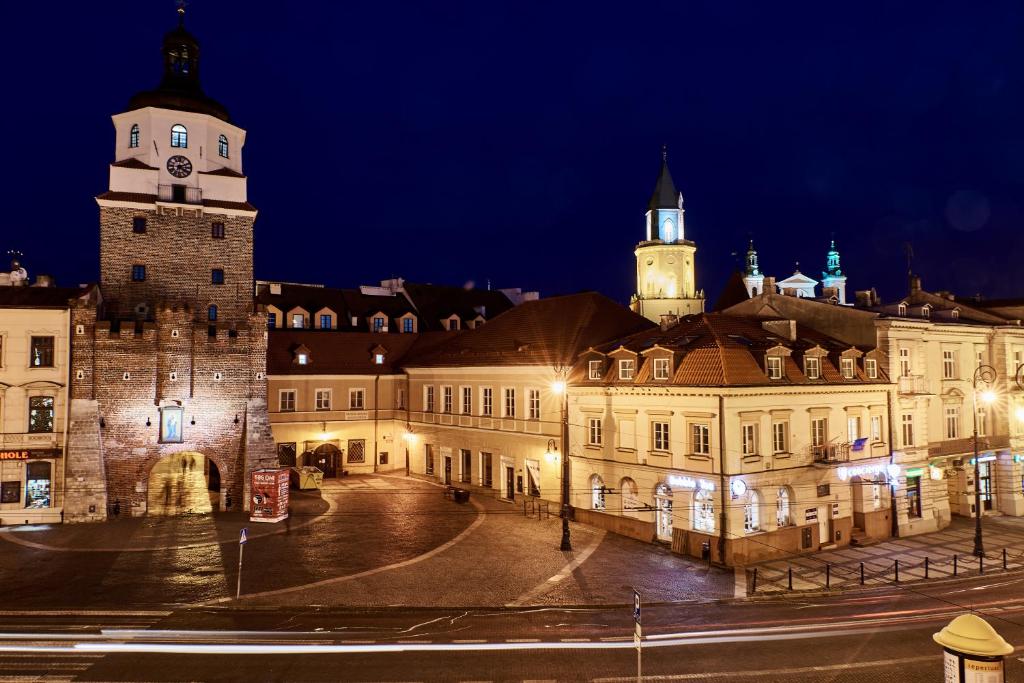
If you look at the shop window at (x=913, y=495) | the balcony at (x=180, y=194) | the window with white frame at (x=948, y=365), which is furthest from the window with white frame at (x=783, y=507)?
the balcony at (x=180, y=194)

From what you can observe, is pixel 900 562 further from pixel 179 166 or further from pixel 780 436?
pixel 179 166

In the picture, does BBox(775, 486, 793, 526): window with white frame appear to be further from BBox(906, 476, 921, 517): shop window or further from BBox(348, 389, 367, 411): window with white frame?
BBox(348, 389, 367, 411): window with white frame

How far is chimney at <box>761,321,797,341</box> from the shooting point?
3712 cm

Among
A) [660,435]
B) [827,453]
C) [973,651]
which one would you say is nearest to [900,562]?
[827,453]

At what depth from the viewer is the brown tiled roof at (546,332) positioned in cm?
4253

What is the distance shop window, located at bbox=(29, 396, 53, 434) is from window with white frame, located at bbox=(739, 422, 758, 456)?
37.3 meters

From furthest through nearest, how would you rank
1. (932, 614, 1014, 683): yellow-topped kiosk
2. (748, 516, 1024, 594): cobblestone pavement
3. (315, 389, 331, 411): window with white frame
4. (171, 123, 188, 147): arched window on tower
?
(315, 389, 331, 411): window with white frame, (171, 123, 188, 147): arched window on tower, (748, 516, 1024, 594): cobblestone pavement, (932, 614, 1014, 683): yellow-topped kiosk

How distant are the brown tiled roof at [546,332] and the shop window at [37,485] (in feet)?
80.5

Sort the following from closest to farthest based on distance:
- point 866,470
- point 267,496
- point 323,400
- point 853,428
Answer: point 853,428 < point 866,470 < point 267,496 < point 323,400

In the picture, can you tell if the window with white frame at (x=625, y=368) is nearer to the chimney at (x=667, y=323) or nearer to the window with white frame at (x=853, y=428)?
the chimney at (x=667, y=323)

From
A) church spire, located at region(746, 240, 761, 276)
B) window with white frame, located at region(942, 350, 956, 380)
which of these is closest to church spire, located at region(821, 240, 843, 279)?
church spire, located at region(746, 240, 761, 276)

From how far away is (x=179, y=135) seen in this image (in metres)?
43.6

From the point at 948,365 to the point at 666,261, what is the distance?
3620cm

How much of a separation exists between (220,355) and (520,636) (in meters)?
29.2
